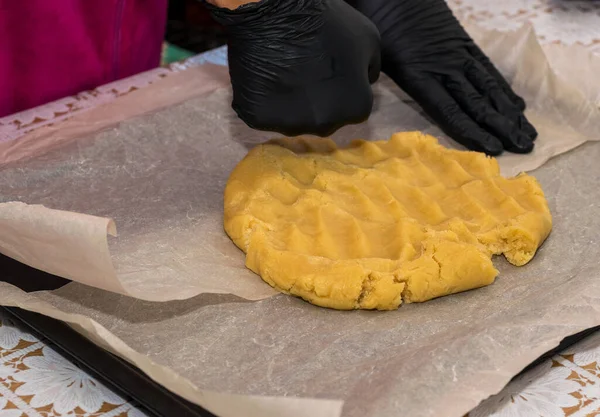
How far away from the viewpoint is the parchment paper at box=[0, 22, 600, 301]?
5.08ft

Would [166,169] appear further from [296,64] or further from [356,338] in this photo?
[356,338]

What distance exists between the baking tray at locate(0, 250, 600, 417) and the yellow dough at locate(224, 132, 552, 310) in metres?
0.29

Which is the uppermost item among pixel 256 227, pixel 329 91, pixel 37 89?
pixel 329 91

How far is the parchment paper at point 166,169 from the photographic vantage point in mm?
1547

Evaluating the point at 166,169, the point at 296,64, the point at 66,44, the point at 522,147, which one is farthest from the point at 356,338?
the point at 66,44

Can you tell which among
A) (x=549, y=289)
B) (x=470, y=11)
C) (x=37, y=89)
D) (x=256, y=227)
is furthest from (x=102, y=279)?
(x=470, y=11)

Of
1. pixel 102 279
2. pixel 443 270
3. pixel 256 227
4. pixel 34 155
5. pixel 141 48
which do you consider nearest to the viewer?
pixel 102 279

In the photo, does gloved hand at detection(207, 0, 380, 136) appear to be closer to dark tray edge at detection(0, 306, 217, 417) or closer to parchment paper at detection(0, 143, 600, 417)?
parchment paper at detection(0, 143, 600, 417)

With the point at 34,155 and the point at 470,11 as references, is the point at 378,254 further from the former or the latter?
the point at 470,11

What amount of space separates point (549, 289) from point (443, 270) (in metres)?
0.25

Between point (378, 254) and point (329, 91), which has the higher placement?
point (329, 91)

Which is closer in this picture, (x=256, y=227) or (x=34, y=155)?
(x=256, y=227)

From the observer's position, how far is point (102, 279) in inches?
59.4

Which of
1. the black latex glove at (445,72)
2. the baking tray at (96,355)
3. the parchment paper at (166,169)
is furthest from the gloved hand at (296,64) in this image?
the baking tray at (96,355)
